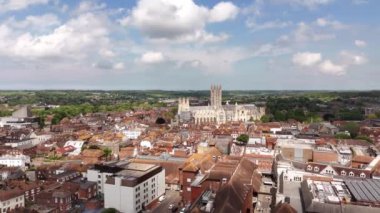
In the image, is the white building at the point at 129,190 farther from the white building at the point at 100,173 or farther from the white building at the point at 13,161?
the white building at the point at 13,161

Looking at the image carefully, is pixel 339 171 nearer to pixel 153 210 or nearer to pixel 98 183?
pixel 153 210

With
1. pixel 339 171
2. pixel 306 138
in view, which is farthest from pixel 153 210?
pixel 306 138

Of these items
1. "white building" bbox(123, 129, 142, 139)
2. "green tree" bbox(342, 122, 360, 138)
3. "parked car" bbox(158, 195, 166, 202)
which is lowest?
"parked car" bbox(158, 195, 166, 202)

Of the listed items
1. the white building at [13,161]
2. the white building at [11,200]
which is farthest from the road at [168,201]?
the white building at [13,161]

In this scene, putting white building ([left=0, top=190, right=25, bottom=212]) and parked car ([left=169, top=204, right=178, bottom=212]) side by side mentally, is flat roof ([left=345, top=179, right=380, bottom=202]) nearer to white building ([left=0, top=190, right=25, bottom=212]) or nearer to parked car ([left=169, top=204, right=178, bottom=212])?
parked car ([left=169, top=204, right=178, bottom=212])

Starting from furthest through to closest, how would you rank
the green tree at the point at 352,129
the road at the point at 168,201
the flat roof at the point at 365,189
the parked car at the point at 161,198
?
the green tree at the point at 352,129, the parked car at the point at 161,198, the road at the point at 168,201, the flat roof at the point at 365,189

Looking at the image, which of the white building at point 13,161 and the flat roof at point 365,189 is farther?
the white building at point 13,161

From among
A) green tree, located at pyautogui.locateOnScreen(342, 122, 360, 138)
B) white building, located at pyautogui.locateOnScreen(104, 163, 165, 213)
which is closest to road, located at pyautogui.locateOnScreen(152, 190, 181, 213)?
white building, located at pyautogui.locateOnScreen(104, 163, 165, 213)
